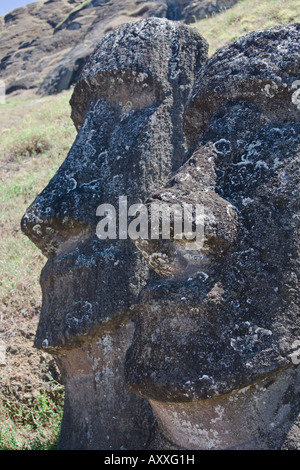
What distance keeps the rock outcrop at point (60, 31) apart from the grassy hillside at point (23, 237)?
17.6ft

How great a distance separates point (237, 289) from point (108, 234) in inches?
36.9

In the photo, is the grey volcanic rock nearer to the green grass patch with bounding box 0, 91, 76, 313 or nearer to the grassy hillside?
the grassy hillside

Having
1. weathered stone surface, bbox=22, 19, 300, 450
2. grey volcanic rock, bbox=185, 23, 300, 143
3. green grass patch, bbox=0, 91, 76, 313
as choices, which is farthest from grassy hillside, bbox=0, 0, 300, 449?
grey volcanic rock, bbox=185, 23, 300, 143

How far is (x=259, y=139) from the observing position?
6.86 ft

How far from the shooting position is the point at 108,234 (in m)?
2.72

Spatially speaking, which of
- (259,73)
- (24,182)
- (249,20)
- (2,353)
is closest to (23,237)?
(24,182)

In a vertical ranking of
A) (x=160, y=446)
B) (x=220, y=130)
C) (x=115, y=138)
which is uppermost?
(x=220, y=130)

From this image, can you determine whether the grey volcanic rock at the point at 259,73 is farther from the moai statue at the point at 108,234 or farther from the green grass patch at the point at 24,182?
the green grass patch at the point at 24,182

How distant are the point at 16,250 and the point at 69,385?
3.20 m

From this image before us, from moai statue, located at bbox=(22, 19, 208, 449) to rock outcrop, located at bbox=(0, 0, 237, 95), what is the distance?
14.4 m

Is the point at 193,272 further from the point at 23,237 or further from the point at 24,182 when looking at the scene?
the point at 24,182

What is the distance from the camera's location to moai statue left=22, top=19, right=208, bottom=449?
263 cm
